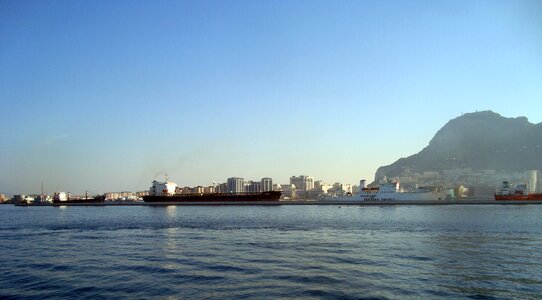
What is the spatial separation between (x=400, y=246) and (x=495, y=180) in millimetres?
196532

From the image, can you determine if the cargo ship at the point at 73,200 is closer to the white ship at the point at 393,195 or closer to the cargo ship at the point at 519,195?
the white ship at the point at 393,195

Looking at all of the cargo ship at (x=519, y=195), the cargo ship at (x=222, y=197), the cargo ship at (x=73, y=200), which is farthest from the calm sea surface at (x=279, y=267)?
the cargo ship at (x=73, y=200)

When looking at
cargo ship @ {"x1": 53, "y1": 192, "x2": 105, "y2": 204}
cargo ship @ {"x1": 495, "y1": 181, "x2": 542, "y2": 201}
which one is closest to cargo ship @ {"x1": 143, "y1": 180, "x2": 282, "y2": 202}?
cargo ship @ {"x1": 53, "y1": 192, "x2": 105, "y2": 204}

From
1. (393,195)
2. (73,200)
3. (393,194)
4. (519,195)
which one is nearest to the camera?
(519,195)

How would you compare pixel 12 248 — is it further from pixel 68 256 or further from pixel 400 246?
pixel 400 246

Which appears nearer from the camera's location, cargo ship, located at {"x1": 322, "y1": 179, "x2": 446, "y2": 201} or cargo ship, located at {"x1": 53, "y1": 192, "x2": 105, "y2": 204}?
cargo ship, located at {"x1": 322, "y1": 179, "x2": 446, "y2": 201}

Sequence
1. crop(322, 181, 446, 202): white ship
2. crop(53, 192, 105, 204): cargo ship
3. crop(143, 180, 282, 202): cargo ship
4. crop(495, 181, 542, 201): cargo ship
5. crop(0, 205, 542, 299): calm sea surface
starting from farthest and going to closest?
1. crop(53, 192, 105, 204): cargo ship
2. crop(143, 180, 282, 202): cargo ship
3. crop(322, 181, 446, 202): white ship
4. crop(495, 181, 542, 201): cargo ship
5. crop(0, 205, 542, 299): calm sea surface

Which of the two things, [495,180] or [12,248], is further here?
[495,180]

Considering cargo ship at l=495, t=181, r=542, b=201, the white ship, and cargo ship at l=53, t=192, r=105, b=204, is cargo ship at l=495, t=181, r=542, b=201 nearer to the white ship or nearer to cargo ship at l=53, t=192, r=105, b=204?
the white ship

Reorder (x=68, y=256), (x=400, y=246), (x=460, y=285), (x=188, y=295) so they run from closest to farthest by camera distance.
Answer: (x=188, y=295), (x=460, y=285), (x=68, y=256), (x=400, y=246)

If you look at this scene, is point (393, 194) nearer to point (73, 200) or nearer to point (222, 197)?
point (222, 197)

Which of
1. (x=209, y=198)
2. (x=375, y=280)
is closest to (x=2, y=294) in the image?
(x=375, y=280)

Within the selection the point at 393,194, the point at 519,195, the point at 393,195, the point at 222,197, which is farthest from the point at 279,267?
the point at 519,195

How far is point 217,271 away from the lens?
1909 centimetres
